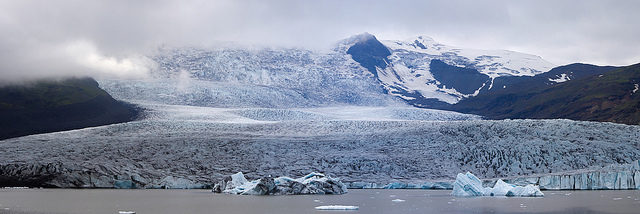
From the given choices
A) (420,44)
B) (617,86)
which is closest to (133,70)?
(617,86)

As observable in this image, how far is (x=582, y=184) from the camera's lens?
26125 millimetres

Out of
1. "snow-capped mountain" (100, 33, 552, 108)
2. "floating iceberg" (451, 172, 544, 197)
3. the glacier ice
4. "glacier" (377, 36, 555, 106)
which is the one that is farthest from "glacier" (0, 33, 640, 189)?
"glacier" (377, 36, 555, 106)

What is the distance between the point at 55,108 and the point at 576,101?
65364 mm

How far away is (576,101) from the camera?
83.6 meters

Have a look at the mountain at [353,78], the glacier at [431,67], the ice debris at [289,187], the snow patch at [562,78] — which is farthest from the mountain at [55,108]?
the snow patch at [562,78]

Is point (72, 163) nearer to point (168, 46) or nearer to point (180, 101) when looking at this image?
point (180, 101)

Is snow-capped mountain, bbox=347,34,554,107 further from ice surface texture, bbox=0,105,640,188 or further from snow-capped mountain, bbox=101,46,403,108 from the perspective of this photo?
ice surface texture, bbox=0,105,640,188

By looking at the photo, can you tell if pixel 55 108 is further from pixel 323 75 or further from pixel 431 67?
pixel 431 67

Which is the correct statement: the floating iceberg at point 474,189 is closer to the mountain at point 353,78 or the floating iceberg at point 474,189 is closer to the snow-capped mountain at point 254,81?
the mountain at point 353,78

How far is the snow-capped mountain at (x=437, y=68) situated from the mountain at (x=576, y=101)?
25.8 ft

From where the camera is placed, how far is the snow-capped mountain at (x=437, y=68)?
102 meters

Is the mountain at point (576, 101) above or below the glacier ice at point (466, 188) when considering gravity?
above

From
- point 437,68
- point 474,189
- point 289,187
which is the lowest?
point 289,187

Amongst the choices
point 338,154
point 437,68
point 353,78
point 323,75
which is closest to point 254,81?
point 323,75
